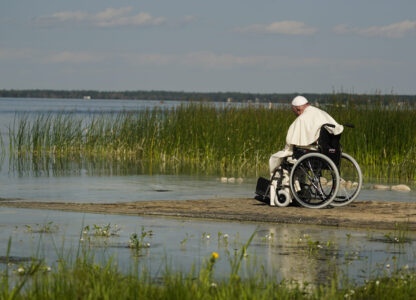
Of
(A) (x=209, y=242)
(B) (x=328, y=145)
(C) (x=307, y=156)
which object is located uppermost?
(B) (x=328, y=145)

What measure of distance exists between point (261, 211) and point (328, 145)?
134cm

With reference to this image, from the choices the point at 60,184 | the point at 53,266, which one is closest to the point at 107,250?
the point at 53,266

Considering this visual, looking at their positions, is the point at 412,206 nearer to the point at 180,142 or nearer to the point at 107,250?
the point at 107,250

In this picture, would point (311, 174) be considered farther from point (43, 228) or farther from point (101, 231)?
point (43, 228)

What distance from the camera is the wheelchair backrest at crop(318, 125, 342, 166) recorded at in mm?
11008

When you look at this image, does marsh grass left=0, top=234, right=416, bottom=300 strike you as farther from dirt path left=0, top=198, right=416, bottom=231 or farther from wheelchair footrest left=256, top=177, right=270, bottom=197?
wheelchair footrest left=256, top=177, right=270, bottom=197

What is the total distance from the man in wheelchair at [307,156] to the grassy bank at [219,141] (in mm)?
7056

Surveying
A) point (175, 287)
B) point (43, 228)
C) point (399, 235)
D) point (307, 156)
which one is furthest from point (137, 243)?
point (307, 156)

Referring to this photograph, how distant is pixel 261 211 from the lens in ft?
35.3

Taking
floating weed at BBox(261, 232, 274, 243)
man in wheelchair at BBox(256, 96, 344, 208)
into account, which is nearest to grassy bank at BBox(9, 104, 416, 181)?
man in wheelchair at BBox(256, 96, 344, 208)

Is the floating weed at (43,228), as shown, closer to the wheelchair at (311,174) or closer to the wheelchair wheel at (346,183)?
the wheelchair at (311,174)

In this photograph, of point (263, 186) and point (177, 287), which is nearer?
point (177, 287)

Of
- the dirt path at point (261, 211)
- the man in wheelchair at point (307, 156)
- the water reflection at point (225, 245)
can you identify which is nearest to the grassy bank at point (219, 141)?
the dirt path at point (261, 211)

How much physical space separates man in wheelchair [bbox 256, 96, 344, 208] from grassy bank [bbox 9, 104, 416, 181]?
7.06 meters
